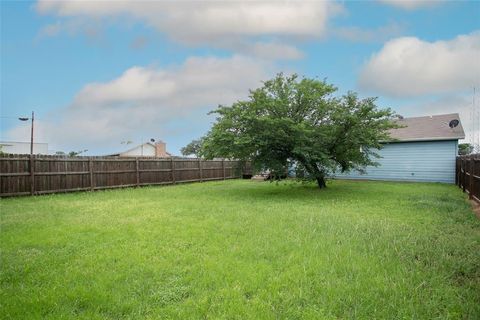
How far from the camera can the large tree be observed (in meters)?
11.4

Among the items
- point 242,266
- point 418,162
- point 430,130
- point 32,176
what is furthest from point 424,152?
point 32,176

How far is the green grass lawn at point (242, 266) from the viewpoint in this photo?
2.96 meters

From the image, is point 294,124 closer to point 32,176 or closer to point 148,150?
point 32,176

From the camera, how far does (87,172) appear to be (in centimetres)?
1408

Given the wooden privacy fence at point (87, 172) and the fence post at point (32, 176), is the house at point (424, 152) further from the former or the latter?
the fence post at point (32, 176)

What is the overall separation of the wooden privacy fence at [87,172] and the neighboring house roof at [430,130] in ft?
33.7

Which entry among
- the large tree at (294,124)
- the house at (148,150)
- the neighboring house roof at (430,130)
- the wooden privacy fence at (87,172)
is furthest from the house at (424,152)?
the house at (148,150)

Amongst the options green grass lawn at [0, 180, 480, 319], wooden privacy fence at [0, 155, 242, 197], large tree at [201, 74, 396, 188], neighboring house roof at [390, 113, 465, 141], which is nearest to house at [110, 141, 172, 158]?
wooden privacy fence at [0, 155, 242, 197]

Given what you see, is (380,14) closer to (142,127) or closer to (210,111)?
(210,111)

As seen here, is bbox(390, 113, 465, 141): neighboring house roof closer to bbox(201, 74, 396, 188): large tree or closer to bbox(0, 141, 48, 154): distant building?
bbox(201, 74, 396, 188): large tree

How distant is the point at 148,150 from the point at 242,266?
36.5 m

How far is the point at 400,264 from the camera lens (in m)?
4.03

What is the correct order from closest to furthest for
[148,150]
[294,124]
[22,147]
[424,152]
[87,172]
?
[294,124], [87,172], [424,152], [22,147], [148,150]

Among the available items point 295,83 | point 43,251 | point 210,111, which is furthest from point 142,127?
point 43,251
